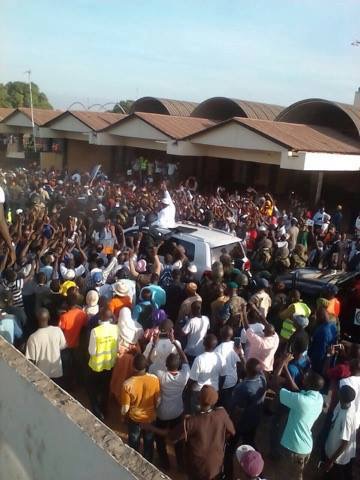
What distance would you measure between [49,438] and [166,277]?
4.34 metres

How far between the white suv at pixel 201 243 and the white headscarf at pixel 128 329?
2371mm

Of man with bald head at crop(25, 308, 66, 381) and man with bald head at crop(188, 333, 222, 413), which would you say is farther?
man with bald head at crop(25, 308, 66, 381)

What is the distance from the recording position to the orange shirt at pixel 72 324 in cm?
538

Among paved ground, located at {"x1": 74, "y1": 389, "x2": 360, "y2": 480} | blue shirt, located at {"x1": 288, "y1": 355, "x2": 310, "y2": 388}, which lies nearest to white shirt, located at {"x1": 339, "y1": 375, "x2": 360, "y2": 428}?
blue shirt, located at {"x1": 288, "y1": 355, "x2": 310, "y2": 388}

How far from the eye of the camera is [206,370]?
4.67 m

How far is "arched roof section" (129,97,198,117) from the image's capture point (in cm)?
2545

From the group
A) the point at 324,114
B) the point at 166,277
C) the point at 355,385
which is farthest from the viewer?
the point at 324,114

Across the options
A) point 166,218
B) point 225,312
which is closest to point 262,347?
point 225,312

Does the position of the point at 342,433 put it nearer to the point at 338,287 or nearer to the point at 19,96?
the point at 338,287

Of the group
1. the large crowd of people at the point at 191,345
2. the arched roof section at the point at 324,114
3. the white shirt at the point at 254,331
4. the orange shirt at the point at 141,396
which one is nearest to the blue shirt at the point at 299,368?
the large crowd of people at the point at 191,345

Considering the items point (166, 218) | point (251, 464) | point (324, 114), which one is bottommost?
point (251, 464)

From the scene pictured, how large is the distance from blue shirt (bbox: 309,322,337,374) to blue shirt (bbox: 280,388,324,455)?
1424mm

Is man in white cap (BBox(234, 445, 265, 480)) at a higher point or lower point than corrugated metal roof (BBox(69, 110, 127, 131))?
lower

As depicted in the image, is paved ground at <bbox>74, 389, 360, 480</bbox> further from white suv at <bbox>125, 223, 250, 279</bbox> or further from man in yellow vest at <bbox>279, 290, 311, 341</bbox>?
white suv at <bbox>125, 223, 250, 279</bbox>
